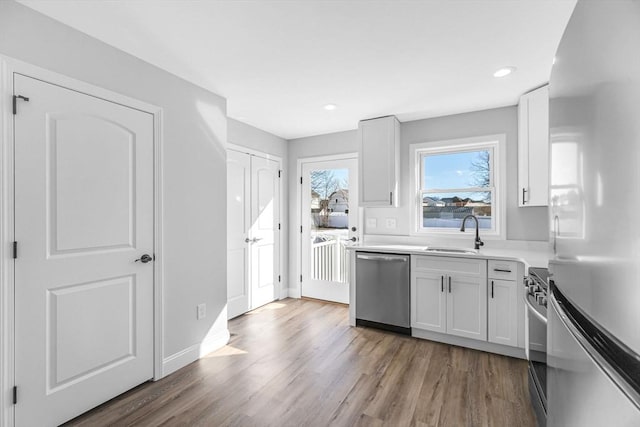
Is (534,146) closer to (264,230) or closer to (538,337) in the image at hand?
(538,337)

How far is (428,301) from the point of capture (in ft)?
10.2

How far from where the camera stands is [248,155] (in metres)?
3.93

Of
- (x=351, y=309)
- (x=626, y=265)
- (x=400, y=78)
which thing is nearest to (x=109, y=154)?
(x=400, y=78)

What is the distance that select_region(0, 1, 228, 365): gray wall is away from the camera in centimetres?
183

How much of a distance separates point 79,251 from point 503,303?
3.33 meters

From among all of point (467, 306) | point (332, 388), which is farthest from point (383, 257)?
point (332, 388)

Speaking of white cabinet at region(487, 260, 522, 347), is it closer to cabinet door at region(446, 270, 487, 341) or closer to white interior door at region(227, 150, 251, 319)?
cabinet door at region(446, 270, 487, 341)

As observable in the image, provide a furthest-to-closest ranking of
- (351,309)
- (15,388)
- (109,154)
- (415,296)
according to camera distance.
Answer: (351,309) < (415,296) < (109,154) < (15,388)

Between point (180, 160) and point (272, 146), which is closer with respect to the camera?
point (180, 160)

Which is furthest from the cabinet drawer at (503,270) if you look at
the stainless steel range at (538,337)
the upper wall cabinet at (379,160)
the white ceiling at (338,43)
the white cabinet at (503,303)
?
the white ceiling at (338,43)

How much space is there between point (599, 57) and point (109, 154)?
2.45 meters

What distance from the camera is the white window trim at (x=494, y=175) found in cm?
330

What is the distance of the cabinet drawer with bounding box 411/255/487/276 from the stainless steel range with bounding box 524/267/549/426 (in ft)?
3.39

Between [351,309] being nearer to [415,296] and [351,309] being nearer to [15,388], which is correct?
[415,296]
